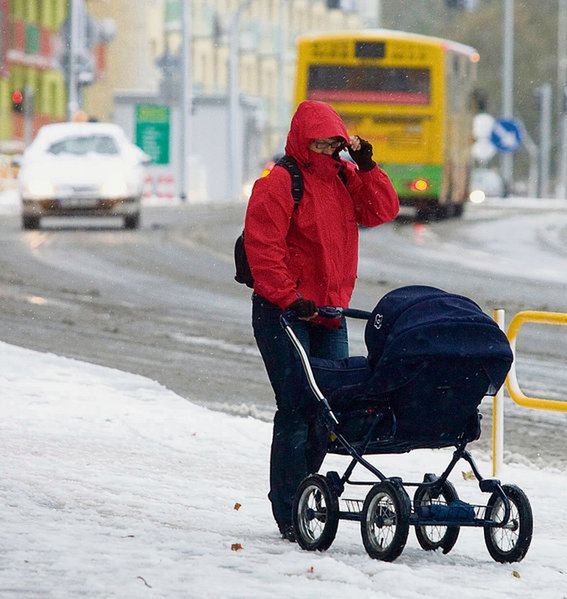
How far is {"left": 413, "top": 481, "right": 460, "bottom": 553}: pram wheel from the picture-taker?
7480 millimetres

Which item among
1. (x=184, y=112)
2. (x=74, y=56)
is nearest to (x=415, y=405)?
(x=74, y=56)

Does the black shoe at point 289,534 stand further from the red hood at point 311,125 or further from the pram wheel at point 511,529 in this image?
the red hood at point 311,125

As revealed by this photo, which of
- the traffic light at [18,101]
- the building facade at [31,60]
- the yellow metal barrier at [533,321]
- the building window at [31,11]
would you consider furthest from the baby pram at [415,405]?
the building window at [31,11]

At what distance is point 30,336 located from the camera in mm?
16469

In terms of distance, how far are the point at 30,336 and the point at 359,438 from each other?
9.39 metres

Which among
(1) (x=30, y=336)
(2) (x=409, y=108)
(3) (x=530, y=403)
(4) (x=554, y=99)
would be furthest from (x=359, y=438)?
(4) (x=554, y=99)

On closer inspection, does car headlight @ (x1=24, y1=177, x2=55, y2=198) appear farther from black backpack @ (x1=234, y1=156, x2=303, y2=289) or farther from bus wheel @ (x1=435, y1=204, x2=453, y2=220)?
black backpack @ (x1=234, y1=156, x2=303, y2=289)

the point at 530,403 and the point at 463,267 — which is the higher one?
the point at 530,403

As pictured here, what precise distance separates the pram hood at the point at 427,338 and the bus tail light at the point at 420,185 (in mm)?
29070

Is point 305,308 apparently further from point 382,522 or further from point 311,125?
point 382,522

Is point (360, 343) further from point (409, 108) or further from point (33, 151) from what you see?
point (409, 108)

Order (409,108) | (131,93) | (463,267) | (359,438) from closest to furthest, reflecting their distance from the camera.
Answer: (359,438)
(463,267)
(409,108)
(131,93)

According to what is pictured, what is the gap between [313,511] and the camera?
750cm

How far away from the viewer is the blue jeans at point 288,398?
301 inches
